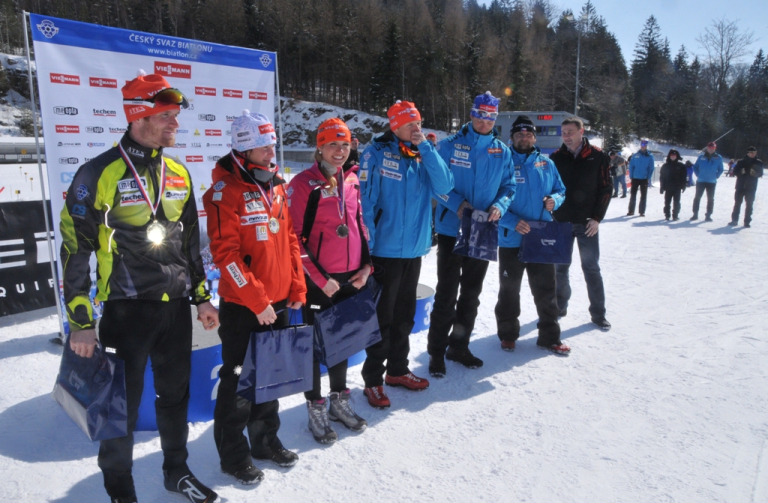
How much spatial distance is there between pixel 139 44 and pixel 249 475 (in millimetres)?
3941

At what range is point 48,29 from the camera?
3811 millimetres

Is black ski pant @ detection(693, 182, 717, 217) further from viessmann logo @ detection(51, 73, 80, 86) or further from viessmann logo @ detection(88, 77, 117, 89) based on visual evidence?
viessmann logo @ detection(51, 73, 80, 86)

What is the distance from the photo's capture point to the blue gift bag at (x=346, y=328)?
2941 millimetres

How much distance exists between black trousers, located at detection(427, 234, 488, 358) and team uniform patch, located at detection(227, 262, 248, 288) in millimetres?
1945

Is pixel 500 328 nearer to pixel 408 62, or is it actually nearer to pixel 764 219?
pixel 764 219

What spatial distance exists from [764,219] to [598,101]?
43880 mm

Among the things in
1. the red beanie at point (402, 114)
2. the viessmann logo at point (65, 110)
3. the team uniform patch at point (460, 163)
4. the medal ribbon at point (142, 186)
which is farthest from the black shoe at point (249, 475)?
the viessmann logo at point (65, 110)

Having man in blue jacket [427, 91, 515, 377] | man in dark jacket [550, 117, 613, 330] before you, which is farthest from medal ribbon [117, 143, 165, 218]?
man in dark jacket [550, 117, 613, 330]

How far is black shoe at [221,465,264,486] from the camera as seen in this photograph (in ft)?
8.33

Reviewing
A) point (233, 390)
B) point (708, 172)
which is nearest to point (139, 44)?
point (233, 390)

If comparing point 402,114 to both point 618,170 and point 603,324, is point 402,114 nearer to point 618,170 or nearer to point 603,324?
point 603,324

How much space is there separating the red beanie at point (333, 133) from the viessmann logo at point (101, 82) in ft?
8.47

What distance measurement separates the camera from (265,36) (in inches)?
2015

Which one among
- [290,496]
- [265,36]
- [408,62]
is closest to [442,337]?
[290,496]
